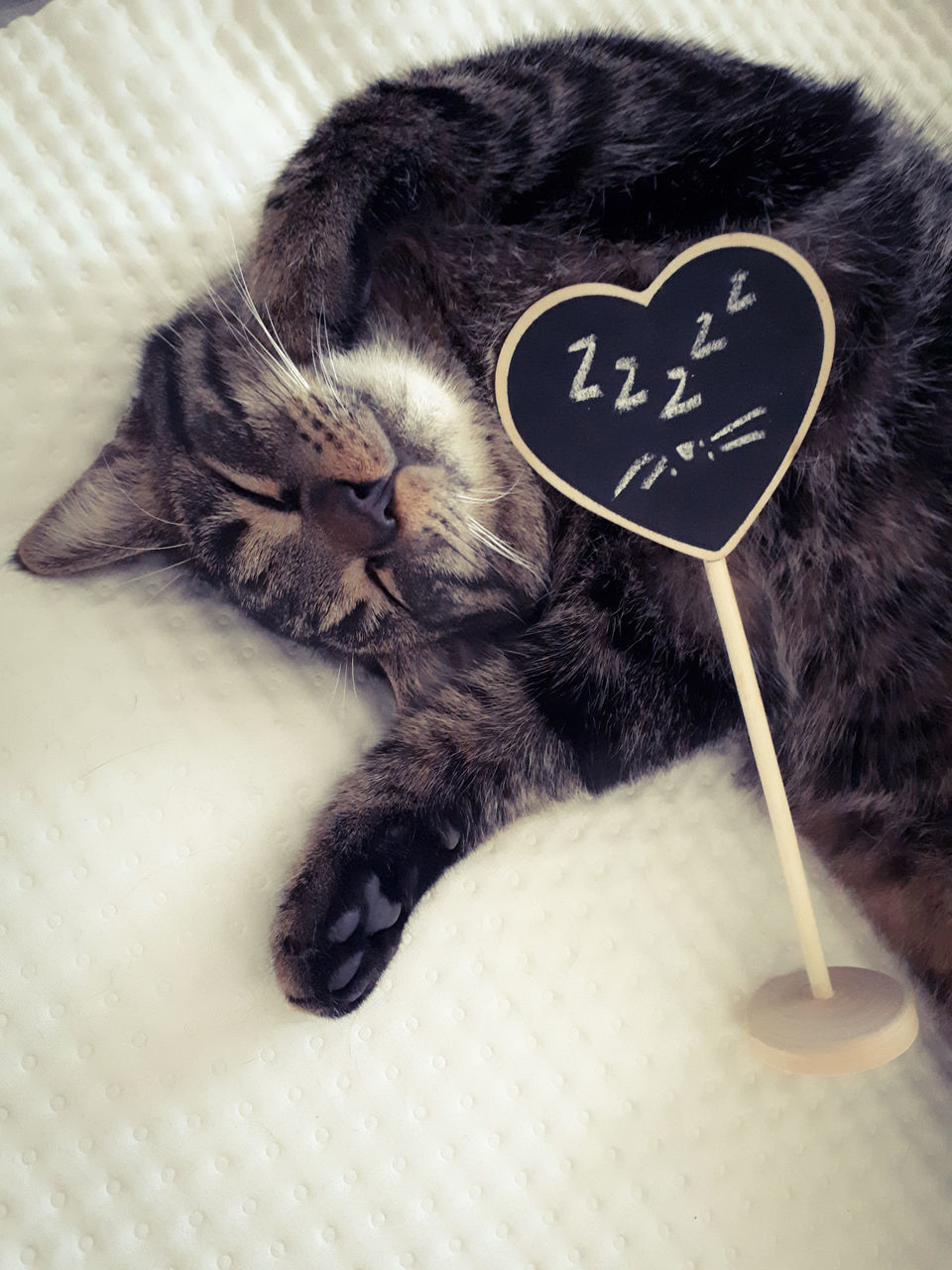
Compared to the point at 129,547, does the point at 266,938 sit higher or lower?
lower

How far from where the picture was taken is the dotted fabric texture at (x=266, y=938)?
67 centimetres

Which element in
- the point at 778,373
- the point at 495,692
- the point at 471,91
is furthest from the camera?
the point at 495,692

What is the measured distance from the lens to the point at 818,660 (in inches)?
31.0

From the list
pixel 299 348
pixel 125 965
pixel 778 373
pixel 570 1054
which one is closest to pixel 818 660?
pixel 778 373

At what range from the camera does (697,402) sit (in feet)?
1.96

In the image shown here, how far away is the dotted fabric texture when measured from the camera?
0.67 m

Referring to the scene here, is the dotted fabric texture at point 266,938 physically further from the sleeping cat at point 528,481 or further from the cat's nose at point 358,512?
the cat's nose at point 358,512

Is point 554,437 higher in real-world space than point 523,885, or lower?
higher

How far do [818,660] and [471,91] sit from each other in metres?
0.57

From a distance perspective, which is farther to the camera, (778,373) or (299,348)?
(299,348)

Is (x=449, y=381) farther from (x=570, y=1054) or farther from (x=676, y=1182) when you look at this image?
(x=676, y=1182)

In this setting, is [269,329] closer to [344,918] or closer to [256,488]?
[256,488]

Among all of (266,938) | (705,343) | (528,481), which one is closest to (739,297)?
(705,343)

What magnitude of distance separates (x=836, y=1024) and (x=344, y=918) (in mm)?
375
